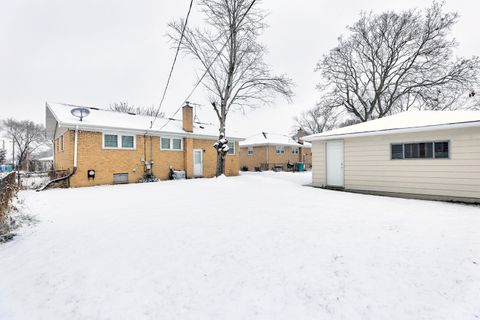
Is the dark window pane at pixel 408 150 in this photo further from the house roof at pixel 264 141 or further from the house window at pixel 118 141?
the house roof at pixel 264 141

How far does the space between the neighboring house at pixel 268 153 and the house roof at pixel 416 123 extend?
15.5 metres

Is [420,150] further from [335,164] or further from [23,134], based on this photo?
[23,134]

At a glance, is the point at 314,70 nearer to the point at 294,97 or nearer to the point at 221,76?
the point at 294,97

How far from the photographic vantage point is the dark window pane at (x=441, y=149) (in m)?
8.11

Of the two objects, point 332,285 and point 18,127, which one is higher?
point 18,127

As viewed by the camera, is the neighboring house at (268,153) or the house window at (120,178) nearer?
the house window at (120,178)

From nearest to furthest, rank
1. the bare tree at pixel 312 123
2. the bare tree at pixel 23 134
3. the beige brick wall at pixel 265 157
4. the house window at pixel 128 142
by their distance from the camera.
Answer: the house window at pixel 128 142
the beige brick wall at pixel 265 157
the bare tree at pixel 23 134
the bare tree at pixel 312 123

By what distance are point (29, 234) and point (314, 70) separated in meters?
23.7

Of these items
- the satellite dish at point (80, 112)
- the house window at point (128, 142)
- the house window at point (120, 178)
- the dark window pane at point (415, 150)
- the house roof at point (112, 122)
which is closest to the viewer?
the dark window pane at point (415, 150)

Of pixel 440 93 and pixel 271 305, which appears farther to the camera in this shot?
pixel 440 93

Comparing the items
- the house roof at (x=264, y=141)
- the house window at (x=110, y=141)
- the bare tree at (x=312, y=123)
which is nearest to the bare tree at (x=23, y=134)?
the house window at (x=110, y=141)

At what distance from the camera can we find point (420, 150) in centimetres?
863

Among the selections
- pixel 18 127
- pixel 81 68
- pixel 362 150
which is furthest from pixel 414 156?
pixel 18 127

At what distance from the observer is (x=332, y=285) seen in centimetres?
280
